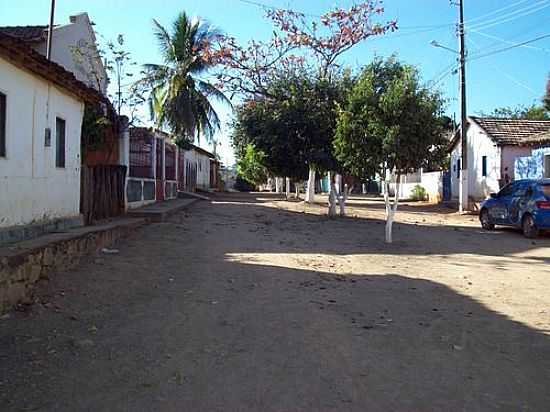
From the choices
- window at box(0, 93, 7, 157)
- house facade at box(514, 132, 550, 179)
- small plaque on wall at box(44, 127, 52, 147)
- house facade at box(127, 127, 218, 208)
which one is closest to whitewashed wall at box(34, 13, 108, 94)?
house facade at box(127, 127, 218, 208)

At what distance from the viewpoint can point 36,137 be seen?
401 inches

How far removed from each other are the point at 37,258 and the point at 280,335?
11.9 feet

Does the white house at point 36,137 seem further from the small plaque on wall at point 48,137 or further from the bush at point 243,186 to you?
the bush at point 243,186

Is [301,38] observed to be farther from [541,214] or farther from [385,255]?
[385,255]

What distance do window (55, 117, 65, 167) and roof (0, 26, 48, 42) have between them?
371 inches

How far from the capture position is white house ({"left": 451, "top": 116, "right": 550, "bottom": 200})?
27.2m

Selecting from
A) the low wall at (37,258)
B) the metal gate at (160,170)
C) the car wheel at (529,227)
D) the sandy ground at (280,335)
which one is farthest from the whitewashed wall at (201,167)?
the sandy ground at (280,335)

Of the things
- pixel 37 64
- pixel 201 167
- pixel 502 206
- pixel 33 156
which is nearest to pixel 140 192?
pixel 33 156

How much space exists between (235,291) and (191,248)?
4307mm

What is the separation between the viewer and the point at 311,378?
449 cm

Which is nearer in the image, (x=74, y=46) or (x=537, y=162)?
(x=74, y=46)

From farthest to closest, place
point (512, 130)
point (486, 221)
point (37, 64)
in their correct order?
point (512, 130) → point (486, 221) → point (37, 64)

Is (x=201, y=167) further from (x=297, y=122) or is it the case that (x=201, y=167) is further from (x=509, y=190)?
(x=509, y=190)

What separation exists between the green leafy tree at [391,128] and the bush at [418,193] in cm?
2379
